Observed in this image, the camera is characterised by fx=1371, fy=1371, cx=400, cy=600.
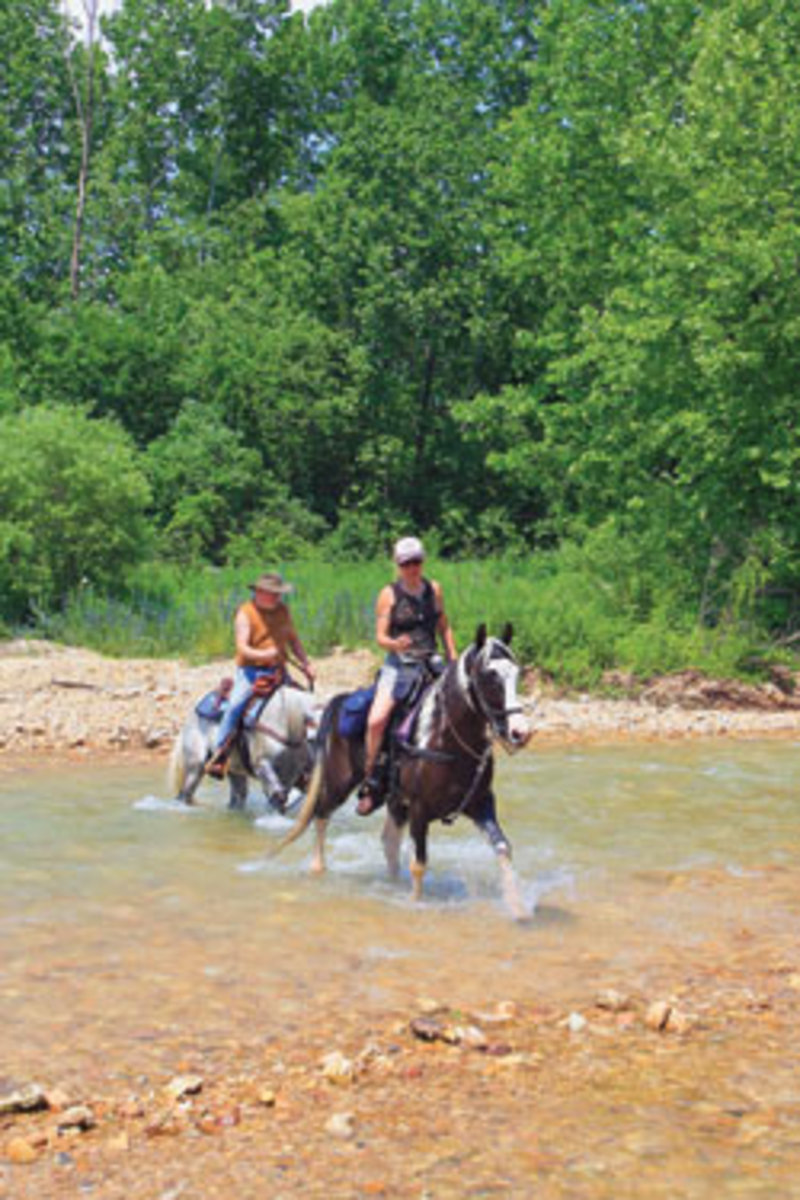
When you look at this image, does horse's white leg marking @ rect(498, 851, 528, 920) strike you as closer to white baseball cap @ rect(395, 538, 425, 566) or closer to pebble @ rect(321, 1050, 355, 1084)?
white baseball cap @ rect(395, 538, 425, 566)

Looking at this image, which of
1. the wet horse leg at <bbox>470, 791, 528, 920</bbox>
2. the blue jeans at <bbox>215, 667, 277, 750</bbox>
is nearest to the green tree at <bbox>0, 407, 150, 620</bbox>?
the blue jeans at <bbox>215, 667, 277, 750</bbox>

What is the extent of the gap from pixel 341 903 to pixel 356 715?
1393 mm

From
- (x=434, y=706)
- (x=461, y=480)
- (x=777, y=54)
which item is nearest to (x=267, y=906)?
(x=434, y=706)

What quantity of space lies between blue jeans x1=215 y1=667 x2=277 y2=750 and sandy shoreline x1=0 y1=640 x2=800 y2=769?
392 cm

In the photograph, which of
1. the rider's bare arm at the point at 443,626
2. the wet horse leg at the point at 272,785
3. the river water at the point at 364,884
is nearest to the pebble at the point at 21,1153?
the river water at the point at 364,884

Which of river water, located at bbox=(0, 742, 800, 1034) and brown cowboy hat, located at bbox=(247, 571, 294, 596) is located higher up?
brown cowboy hat, located at bbox=(247, 571, 294, 596)

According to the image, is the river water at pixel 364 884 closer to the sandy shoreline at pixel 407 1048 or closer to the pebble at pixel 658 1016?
the sandy shoreline at pixel 407 1048

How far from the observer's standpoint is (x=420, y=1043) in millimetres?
6242

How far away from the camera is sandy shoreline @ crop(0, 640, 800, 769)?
15859 mm

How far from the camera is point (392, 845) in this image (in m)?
9.84

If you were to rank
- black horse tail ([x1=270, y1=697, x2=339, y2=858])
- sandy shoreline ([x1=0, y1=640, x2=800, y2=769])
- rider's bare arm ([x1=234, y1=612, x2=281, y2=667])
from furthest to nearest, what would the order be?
sandy shoreline ([x1=0, y1=640, x2=800, y2=769]) < rider's bare arm ([x1=234, y1=612, x2=281, y2=667]) < black horse tail ([x1=270, y1=697, x2=339, y2=858])

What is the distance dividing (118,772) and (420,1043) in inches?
340

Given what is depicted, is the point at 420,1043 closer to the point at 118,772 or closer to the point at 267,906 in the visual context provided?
the point at 267,906

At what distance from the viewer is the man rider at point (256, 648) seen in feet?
37.5
